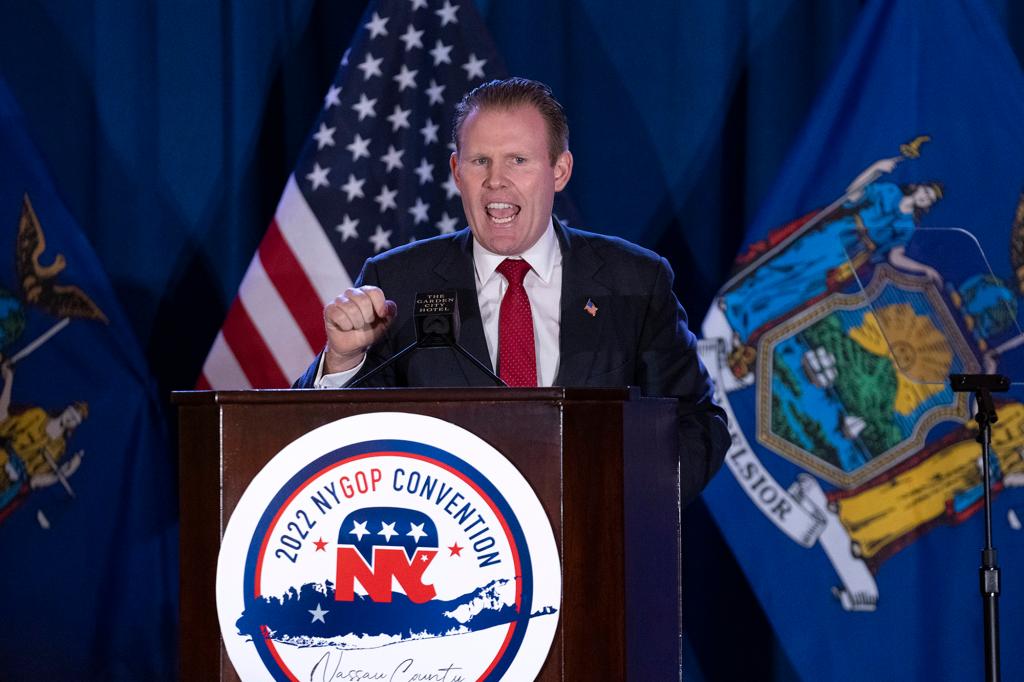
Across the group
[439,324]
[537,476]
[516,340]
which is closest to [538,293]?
[516,340]

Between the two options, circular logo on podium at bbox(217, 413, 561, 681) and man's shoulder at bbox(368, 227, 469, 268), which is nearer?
circular logo on podium at bbox(217, 413, 561, 681)

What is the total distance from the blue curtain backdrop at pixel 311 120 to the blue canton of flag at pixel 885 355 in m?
0.10

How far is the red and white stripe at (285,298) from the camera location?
3.39 m

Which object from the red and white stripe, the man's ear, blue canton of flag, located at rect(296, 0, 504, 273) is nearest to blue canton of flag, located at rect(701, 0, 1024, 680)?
blue canton of flag, located at rect(296, 0, 504, 273)

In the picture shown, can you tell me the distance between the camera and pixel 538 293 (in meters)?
1.98

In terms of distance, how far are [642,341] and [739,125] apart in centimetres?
161

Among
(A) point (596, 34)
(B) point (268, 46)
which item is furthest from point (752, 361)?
(B) point (268, 46)

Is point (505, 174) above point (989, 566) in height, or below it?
above

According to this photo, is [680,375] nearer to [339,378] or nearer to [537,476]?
[339,378]

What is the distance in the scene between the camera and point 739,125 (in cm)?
335

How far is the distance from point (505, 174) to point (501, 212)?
6cm

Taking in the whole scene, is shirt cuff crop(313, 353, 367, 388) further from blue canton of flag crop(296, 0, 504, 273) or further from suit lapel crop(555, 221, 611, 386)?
blue canton of flag crop(296, 0, 504, 273)

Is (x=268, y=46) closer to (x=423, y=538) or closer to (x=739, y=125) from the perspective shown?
(x=739, y=125)

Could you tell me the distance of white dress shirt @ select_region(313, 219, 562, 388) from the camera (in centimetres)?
192
